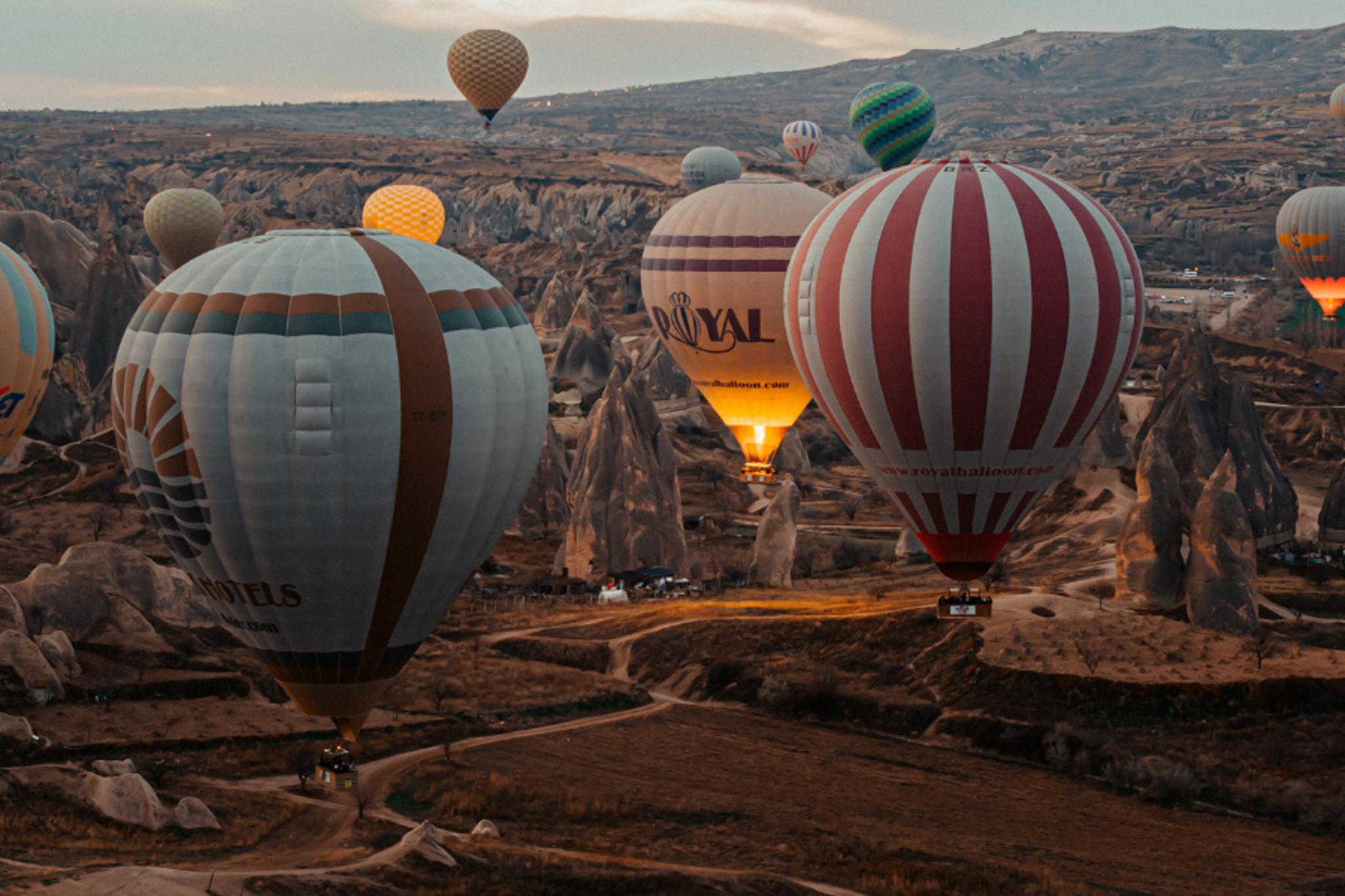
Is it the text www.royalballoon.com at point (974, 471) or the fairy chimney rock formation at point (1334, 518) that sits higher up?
the text www.royalballoon.com at point (974, 471)

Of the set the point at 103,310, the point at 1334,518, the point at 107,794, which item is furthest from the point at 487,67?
the point at 107,794

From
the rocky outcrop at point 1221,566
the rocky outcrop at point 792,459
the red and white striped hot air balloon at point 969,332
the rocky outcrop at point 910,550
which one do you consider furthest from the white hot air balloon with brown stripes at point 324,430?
the rocky outcrop at point 792,459

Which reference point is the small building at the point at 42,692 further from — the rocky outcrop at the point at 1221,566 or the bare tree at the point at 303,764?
the rocky outcrop at the point at 1221,566

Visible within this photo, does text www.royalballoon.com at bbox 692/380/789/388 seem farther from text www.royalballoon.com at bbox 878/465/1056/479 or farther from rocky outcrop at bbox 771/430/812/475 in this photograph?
rocky outcrop at bbox 771/430/812/475

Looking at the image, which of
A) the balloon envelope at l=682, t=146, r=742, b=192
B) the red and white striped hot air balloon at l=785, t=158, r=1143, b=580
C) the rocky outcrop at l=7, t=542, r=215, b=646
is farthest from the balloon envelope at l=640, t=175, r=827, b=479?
the balloon envelope at l=682, t=146, r=742, b=192

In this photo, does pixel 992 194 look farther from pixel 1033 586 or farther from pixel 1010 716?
pixel 1033 586
